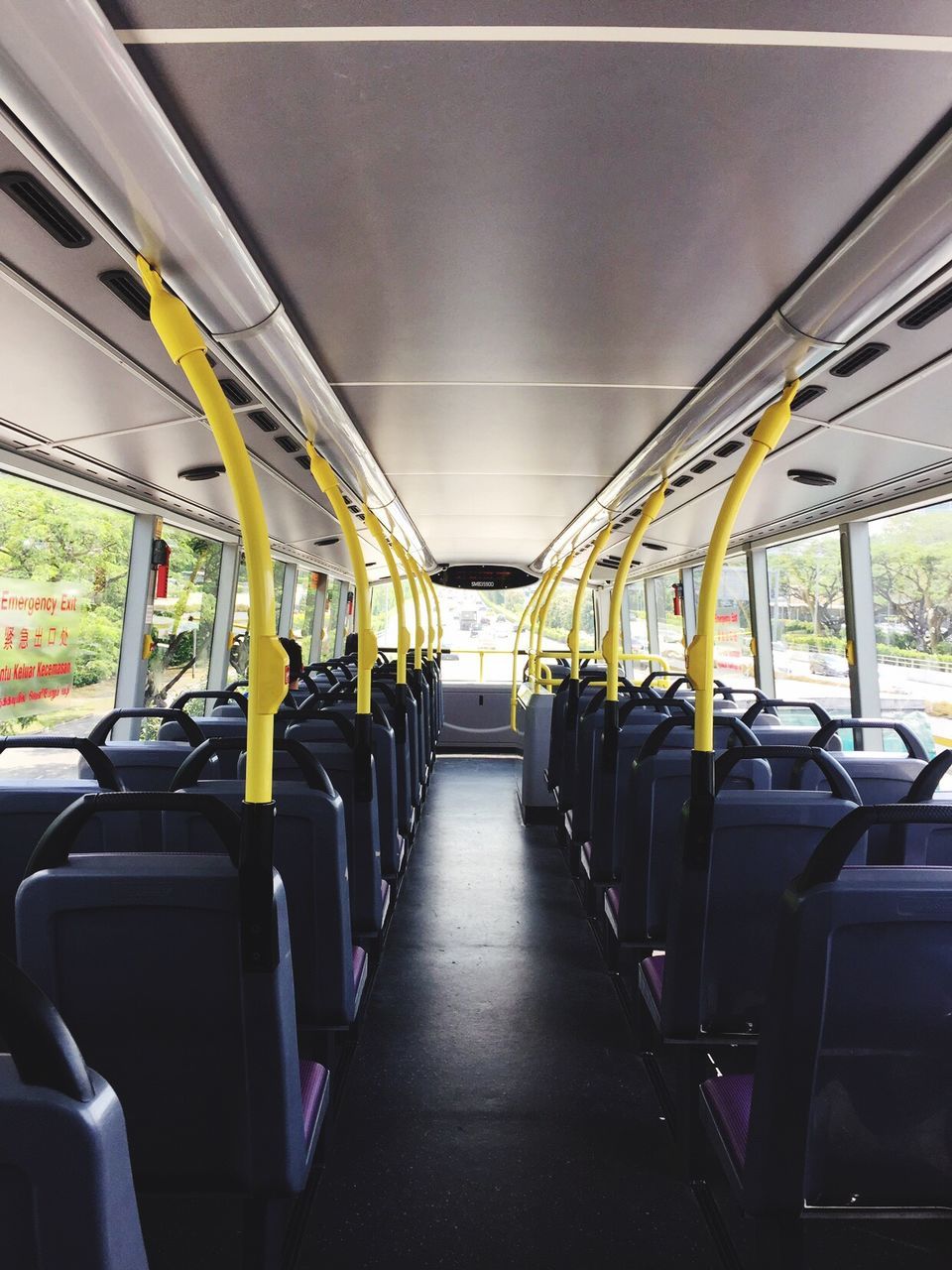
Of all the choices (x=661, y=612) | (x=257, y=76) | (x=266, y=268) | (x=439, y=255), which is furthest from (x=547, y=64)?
(x=661, y=612)

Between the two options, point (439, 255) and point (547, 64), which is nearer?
point (547, 64)

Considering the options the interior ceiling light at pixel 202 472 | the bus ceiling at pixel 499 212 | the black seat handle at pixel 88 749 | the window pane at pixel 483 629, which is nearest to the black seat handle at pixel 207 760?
the black seat handle at pixel 88 749

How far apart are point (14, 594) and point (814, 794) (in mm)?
3823

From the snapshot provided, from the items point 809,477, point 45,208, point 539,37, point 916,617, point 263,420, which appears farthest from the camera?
point 916,617

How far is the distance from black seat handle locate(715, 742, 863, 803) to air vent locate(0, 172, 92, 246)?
2.37 meters

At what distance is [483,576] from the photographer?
1140 centimetres

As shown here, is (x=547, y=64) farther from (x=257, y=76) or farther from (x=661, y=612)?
(x=661, y=612)

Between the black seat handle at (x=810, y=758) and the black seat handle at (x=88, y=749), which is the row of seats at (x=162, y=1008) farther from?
the black seat handle at (x=810, y=758)

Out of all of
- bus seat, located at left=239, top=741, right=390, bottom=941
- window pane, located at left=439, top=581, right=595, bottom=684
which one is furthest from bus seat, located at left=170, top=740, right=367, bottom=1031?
window pane, located at left=439, top=581, right=595, bottom=684

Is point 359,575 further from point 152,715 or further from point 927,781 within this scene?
point 927,781

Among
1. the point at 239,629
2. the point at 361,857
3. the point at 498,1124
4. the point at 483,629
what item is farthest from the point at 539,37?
the point at 483,629

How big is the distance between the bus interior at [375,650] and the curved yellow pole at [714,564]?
20mm

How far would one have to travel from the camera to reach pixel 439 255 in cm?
208

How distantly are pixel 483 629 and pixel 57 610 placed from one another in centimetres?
843
